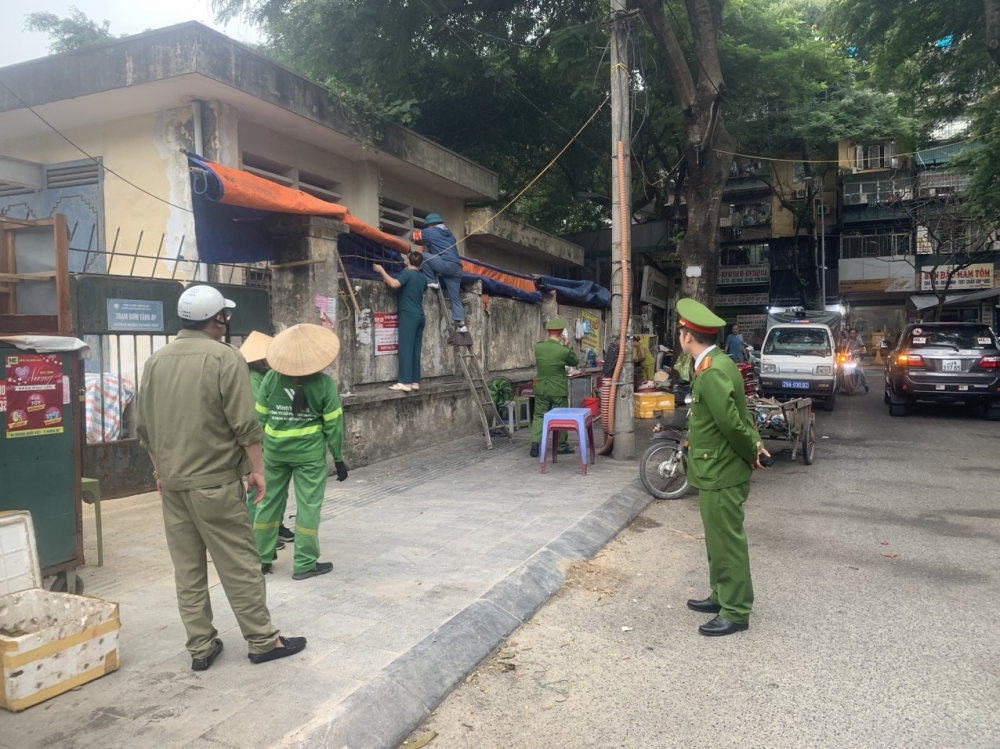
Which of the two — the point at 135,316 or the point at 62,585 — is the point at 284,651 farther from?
the point at 135,316

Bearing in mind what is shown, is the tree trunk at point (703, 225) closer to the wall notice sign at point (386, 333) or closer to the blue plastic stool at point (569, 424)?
the blue plastic stool at point (569, 424)

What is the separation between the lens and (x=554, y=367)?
30.1 ft

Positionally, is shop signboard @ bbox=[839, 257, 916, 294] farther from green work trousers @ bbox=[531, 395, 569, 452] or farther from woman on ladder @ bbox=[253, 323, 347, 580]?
woman on ladder @ bbox=[253, 323, 347, 580]

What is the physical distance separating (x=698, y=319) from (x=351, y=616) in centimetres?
259

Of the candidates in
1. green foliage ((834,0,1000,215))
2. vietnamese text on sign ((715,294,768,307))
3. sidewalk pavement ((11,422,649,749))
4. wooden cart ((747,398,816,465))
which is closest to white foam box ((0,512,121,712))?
sidewalk pavement ((11,422,649,749))

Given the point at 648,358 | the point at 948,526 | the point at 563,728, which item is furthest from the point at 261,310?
the point at 648,358

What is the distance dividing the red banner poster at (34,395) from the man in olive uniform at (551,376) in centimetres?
586

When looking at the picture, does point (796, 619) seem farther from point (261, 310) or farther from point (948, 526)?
point (261, 310)

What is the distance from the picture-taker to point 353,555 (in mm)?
5125

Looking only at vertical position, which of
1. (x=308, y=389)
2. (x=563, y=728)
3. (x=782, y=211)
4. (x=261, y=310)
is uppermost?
(x=782, y=211)

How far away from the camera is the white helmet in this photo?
3.38 meters

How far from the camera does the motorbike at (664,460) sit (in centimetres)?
731

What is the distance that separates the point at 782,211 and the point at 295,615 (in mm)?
35578

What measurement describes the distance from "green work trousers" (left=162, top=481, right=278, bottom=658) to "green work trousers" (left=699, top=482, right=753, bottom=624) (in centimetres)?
239
